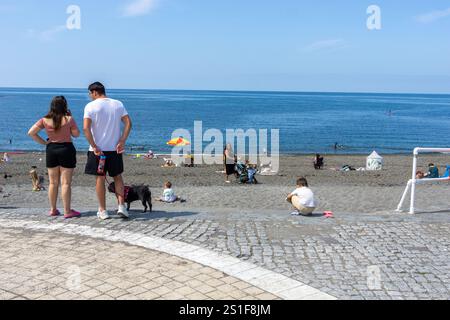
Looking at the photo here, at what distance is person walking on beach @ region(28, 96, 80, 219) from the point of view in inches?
245

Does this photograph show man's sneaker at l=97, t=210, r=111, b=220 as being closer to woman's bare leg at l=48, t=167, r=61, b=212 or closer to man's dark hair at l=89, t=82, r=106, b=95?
woman's bare leg at l=48, t=167, r=61, b=212

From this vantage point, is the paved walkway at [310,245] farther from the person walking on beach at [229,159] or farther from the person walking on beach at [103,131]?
the person walking on beach at [229,159]

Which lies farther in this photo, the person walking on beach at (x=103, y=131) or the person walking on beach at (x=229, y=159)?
the person walking on beach at (x=229, y=159)

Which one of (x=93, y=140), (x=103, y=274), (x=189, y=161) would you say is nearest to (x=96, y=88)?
(x=93, y=140)

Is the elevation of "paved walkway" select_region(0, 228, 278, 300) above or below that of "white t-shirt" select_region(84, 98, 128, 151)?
below

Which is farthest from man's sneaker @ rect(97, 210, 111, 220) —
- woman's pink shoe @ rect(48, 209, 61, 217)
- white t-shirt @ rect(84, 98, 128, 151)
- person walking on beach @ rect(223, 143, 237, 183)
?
person walking on beach @ rect(223, 143, 237, 183)

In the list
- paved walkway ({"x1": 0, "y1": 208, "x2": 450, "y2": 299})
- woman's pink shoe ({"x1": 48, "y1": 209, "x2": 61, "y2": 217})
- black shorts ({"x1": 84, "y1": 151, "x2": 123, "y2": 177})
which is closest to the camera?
paved walkway ({"x1": 0, "y1": 208, "x2": 450, "y2": 299})

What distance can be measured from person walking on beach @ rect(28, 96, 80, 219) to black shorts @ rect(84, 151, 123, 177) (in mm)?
401

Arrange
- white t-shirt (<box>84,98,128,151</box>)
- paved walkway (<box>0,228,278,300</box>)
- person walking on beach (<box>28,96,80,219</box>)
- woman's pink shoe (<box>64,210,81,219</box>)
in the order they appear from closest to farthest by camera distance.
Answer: paved walkway (<box>0,228,278,300</box>) < white t-shirt (<box>84,98,128,151</box>) < person walking on beach (<box>28,96,80,219</box>) < woman's pink shoe (<box>64,210,81,219</box>)

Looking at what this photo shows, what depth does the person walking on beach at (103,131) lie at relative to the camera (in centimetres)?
602

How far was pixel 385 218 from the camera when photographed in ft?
22.3

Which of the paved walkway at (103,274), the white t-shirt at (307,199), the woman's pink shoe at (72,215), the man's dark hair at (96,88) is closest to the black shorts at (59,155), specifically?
the woman's pink shoe at (72,215)

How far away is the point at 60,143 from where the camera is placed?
6363 mm

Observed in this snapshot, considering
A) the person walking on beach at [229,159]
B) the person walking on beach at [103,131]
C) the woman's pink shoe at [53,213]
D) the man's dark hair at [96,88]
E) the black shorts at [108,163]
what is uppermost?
the man's dark hair at [96,88]
